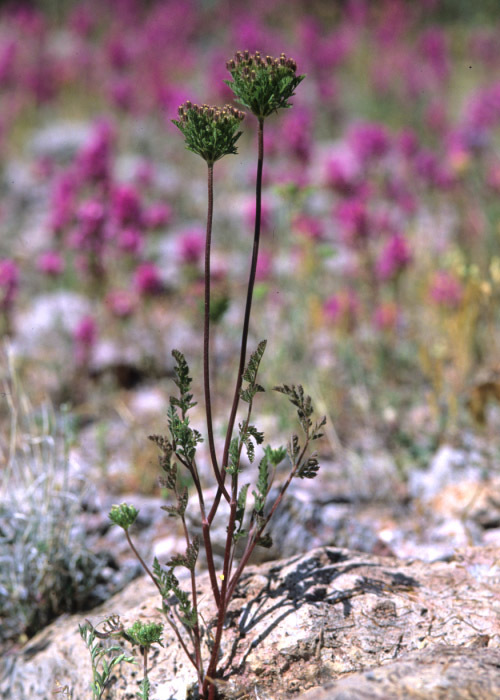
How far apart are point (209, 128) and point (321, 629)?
114cm

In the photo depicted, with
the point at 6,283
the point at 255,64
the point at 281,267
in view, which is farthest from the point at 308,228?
the point at 255,64

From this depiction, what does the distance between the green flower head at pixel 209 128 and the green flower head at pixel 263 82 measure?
0.15 feet

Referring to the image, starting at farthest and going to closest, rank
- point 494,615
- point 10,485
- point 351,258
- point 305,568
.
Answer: point 351,258
point 10,485
point 305,568
point 494,615

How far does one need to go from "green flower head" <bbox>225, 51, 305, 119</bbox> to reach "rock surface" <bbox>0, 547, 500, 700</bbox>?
1130mm

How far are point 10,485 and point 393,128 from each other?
5691 mm

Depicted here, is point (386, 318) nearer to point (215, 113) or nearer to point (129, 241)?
point (129, 241)

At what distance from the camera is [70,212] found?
12.6 ft

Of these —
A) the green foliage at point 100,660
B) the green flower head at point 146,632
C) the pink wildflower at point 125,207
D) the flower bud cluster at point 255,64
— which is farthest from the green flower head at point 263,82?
the pink wildflower at point 125,207

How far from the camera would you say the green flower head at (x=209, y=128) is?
1.29 meters

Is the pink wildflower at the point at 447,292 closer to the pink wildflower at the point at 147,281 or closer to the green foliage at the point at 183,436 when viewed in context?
the pink wildflower at the point at 147,281

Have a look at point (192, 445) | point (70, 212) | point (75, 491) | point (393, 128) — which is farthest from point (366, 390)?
point (393, 128)

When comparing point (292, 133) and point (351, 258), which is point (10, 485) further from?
point (351, 258)

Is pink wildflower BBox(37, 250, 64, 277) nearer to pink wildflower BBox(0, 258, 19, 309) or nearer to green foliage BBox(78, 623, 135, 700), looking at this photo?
pink wildflower BBox(0, 258, 19, 309)

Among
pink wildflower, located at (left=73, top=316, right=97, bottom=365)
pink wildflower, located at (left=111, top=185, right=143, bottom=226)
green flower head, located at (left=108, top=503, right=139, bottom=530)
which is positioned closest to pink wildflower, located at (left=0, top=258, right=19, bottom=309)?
pink wildflower, located at (left=73, top=316, right=97, bottom=365)
